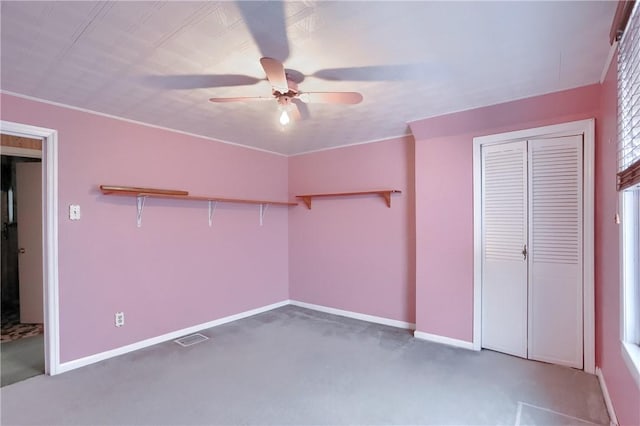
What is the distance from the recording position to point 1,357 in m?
3.03

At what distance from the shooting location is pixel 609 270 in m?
2.17

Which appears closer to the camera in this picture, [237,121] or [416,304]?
[237,121]

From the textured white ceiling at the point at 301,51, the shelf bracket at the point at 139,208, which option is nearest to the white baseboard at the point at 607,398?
the textured white ceiling at the point at 301,51

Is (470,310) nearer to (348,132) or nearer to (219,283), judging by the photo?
(348,132)

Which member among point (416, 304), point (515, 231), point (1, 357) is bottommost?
point (1, 357)

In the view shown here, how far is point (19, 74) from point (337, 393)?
10.2 ft

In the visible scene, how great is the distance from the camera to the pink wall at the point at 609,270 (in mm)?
1781

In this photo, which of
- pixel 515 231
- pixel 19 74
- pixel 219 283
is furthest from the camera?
pixel 219 283

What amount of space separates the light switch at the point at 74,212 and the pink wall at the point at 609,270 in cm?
388

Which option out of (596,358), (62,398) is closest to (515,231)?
(596,358)

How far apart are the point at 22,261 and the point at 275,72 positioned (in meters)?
4.45

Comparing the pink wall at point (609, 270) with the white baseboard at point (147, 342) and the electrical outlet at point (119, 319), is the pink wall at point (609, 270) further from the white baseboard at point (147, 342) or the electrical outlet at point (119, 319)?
the electrical outlet at point (119, 319)

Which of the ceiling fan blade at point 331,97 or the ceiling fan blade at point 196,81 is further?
the ceiling fan blade at point 196,81

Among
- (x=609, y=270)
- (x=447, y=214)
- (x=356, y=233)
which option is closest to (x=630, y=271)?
(x=609, y=270)
